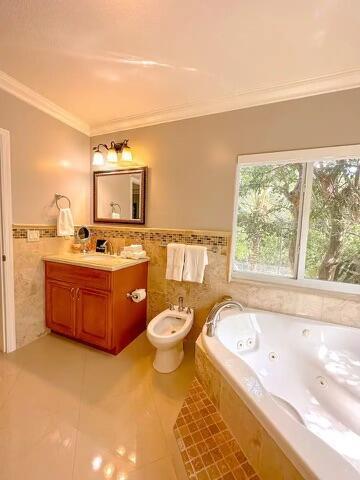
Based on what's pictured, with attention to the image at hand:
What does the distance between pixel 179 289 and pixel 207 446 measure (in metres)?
1.32

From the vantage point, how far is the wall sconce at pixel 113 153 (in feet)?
7.44

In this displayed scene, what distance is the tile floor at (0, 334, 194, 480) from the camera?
3.51ft

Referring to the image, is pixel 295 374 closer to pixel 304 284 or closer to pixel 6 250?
pixel 304 284

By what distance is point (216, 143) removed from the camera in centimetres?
198

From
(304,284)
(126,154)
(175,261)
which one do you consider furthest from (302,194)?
(126,154)

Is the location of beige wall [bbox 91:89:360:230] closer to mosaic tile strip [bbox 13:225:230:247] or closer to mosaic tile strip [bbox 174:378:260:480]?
mosaic tile strip [bbox 13:225:230:247]

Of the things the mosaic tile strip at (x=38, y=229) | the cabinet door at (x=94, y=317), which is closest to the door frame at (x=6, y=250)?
the mosaic tile strip at (x=38, y=229)

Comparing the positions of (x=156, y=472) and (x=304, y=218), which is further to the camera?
(x=304, y=218)

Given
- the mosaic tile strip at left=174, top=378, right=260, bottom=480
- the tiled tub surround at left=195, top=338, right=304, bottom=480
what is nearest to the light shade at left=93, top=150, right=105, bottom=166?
the tiled tub surround at left=195, top=338, right=304, bottom=480

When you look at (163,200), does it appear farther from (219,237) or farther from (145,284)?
(145,284)

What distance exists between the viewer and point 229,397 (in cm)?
103

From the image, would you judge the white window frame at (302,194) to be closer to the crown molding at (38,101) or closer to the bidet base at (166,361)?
the bidet base at (166,361)

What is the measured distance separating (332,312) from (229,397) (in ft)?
3.89

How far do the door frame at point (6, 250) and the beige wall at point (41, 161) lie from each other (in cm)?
6
